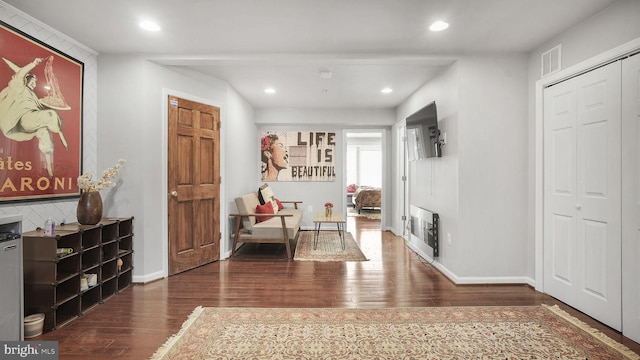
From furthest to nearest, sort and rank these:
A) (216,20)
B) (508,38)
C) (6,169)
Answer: (508,38) < (216,20) < (6,169)

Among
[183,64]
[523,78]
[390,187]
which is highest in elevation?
[183,64]

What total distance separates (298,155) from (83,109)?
3.94m

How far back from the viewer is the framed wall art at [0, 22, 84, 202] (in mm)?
2396

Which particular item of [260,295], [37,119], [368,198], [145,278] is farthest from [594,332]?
[368,198]

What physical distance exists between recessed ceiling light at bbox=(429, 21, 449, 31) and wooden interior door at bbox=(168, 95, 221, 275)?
2.85 m

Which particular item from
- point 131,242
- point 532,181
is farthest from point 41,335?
point 532,181

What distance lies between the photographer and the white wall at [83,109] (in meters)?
2.46

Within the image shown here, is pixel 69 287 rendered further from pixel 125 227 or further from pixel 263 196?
pixel 263 196

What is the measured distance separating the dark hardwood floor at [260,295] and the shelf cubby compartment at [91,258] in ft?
1.29

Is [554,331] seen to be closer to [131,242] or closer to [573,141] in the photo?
[573,141]

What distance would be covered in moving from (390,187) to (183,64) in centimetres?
453

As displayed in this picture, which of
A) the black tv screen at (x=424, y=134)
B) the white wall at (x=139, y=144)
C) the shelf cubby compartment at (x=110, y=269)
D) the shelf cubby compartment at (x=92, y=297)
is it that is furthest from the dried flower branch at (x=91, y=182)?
the black tv screen at (x=424, y=134)

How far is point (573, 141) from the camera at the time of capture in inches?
106

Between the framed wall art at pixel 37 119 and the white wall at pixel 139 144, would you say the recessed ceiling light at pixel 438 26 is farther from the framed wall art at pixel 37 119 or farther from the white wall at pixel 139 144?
the framed wall art at pixel 37 119
